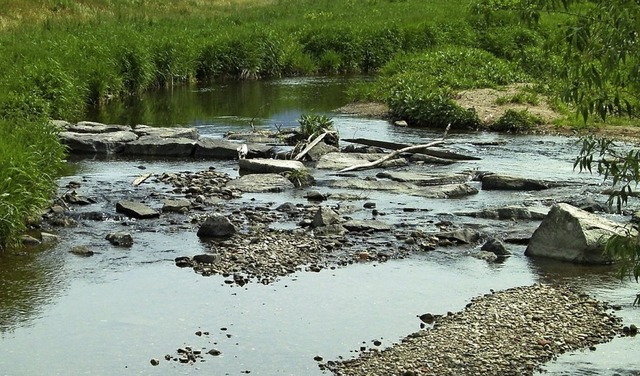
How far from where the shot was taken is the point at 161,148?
23641 mm

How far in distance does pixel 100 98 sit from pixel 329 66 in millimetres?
12426

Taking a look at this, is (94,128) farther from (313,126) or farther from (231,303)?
(231,303)

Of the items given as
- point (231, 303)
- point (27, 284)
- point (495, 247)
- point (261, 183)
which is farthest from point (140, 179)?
point (231, 303)

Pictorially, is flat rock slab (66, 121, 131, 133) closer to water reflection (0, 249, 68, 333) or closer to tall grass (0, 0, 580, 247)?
tall grass (0, 0, 580, 247)

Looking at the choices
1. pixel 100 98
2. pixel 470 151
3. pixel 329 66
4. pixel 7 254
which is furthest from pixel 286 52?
pixel 7 254

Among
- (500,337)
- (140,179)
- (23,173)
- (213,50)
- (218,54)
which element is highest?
(213,50)

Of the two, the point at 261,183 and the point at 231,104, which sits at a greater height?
the point at 231,104

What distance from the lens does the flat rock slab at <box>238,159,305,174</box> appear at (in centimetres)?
2081

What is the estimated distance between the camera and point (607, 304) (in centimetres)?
1301

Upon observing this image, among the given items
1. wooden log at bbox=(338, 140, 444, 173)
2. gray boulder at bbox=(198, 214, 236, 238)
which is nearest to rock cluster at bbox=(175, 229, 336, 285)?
gray boulder at bbox=(198, 214, 236, 238)

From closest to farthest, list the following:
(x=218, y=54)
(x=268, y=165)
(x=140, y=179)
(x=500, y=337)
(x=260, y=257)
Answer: (x=500, y=337) → (x=260, y=257) → (x=140, y=179) → (x=268, y=165) → (x=218, y=54)

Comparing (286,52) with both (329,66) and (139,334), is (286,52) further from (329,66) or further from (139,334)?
(139,334)

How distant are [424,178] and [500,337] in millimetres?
9112

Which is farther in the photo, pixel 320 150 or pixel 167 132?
pixel 167 132
